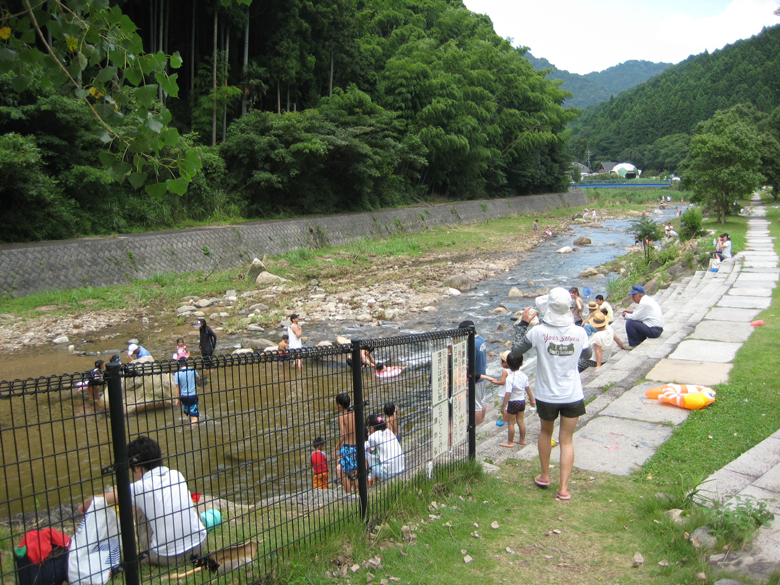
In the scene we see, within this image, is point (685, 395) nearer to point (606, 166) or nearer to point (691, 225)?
point (691, 225)

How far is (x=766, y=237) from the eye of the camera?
1010 inches

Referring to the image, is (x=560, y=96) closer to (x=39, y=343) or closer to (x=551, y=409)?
(x=39, y=343)

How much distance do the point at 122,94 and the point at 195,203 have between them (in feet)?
70.6

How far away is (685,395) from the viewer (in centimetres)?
657

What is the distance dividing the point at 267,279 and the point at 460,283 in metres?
6.50

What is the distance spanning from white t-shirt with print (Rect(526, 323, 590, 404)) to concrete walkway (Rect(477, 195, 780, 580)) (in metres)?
1.15

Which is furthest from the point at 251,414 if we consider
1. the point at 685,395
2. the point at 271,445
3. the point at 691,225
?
the point at 691,225

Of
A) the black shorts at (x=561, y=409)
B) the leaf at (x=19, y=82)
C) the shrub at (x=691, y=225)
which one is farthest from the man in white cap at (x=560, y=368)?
the shrub at (x=691, y=225)

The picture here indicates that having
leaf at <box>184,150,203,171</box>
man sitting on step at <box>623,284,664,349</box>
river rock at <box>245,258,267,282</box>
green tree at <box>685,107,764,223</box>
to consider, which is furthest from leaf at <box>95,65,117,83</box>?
green tree at <box>685,107,764,223</box>

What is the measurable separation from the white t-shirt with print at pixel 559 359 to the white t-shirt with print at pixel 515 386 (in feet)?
6.79

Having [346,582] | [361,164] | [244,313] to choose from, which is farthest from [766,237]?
[346,582]

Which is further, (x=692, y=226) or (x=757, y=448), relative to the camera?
(x=692, y=226)

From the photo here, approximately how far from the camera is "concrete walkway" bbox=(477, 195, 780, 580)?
4.17 meters

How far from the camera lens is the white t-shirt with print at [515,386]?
6.59 meters
